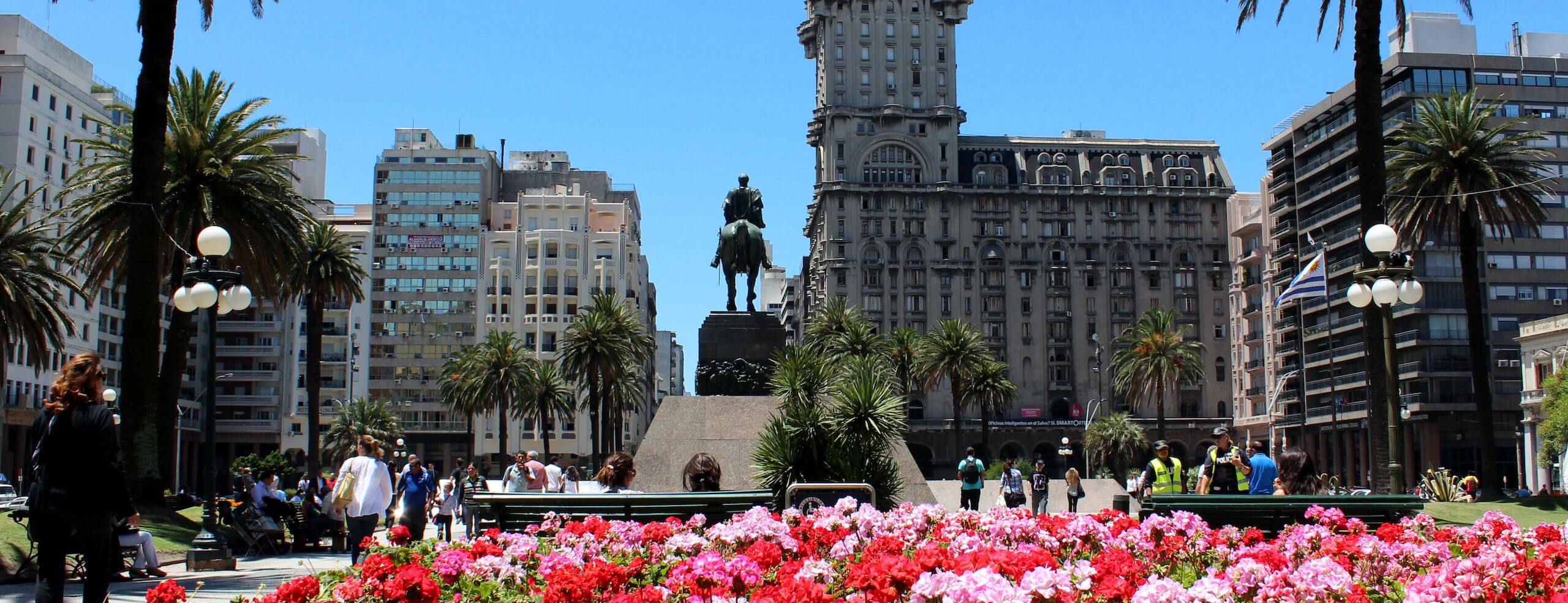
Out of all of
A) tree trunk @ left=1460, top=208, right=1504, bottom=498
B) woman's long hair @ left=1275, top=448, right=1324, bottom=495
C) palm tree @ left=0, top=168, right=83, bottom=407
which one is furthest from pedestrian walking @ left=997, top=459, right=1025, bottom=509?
palm tree @ left=0, top=168, right=83, bottom=407

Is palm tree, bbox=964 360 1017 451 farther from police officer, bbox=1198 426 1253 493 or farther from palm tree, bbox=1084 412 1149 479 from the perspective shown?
police officer, bbox=1198 426 1253 493

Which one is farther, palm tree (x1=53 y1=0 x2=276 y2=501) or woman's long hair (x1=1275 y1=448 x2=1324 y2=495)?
palm tree (x1=53 y1=0 x2=276 y2=501)

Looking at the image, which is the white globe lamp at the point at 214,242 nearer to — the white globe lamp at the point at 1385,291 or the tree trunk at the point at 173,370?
the tree trunk at the point at 173,370

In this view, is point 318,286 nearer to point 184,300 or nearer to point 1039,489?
point 1039,489

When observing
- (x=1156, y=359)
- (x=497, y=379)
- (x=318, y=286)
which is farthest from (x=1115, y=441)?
(x=318, y=286)

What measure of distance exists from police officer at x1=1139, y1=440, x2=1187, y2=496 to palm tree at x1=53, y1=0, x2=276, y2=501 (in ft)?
55.9

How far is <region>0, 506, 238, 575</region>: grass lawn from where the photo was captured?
53.1 feet

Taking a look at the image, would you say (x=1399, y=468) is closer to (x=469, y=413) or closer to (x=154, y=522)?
(x=154, y=522)

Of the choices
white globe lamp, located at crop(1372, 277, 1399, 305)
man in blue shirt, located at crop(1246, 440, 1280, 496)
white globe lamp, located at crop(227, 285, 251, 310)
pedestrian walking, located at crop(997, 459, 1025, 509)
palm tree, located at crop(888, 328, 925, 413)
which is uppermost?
palm tree, located at crop(888, 328, 925, 413)

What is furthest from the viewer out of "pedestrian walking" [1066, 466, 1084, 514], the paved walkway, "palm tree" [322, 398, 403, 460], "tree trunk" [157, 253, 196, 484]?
"palm tree" [322, 398, 403, 460]

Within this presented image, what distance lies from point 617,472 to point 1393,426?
1425cm

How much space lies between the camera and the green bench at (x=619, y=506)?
1407 centimetres

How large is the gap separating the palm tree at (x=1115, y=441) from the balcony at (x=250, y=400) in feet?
206

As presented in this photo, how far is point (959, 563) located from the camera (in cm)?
646
